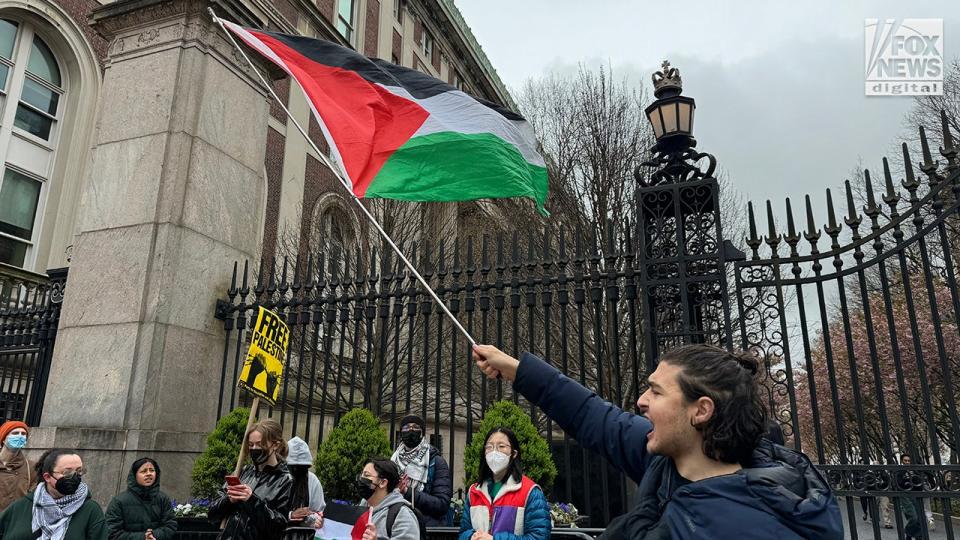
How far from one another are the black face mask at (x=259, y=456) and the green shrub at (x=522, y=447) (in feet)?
6.43

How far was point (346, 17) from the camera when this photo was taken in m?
25.4

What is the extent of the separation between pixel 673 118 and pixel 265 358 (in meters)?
4.19

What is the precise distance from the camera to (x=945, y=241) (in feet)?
16.5

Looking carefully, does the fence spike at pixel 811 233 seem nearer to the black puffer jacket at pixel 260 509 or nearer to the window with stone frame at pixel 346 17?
the black puffer jacket at pixel 260 509

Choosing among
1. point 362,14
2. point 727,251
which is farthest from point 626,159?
point 362,14

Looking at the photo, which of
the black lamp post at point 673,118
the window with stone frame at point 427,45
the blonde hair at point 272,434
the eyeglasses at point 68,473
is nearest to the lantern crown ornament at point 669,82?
the black lamp post at point 673,118

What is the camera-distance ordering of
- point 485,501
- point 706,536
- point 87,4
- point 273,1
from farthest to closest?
point 273,1
point 87,4
point 485,501
point 706,536

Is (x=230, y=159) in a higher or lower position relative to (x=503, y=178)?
higher

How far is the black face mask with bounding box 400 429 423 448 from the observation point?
19.1 feet

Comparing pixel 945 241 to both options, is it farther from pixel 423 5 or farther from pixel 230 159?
pixel 423 5

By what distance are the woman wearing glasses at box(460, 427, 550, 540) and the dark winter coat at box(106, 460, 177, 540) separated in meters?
2.60

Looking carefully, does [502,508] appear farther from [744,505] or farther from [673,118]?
[673,118]

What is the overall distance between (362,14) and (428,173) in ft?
74.4

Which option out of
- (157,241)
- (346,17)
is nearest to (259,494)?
(157,241)
